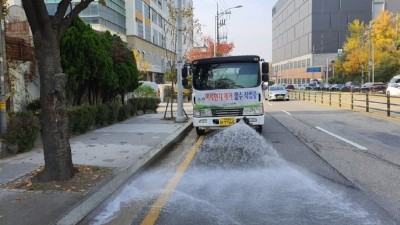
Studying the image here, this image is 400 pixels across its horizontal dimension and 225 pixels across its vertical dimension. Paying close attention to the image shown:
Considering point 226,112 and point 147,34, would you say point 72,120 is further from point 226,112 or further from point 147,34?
point 147,34

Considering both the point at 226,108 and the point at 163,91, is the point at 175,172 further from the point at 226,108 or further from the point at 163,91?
the point at 163,91

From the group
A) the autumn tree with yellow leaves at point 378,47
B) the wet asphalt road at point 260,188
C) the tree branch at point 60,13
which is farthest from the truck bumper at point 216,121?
the autumn tree with yellow leaves at point 378,47

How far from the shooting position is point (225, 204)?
18.8 ft

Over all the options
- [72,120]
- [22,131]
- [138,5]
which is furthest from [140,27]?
[22,131]

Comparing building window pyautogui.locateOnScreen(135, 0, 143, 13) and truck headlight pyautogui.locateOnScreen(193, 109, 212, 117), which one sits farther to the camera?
building window pyautogui.locateOnScreen(135, 0, 143, 13)

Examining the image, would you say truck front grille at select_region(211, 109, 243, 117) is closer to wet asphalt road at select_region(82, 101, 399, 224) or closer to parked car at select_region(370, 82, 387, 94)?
wet asphalt road at select_region(82, 101, 399, 224)

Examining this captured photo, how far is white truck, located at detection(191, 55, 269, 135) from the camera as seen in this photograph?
12812mm

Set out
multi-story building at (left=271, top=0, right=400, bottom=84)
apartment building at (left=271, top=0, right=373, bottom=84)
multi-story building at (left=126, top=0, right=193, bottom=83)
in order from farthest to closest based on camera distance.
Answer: apartment building at (left=271, top=0, right=373, bottom=84), multi-story building at (left=271, top=0, right=400, bottom=84), multi-story building at (left=126, top=0, right=193, bottom=83)

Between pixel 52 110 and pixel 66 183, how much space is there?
119 cm

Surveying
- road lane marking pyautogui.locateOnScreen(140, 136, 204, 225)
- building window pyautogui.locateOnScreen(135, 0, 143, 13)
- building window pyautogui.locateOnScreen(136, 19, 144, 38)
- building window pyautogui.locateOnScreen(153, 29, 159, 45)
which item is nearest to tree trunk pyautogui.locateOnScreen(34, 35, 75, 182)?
road lane marking pyautogui.locateOnScreen(140, 136, 204, 225)

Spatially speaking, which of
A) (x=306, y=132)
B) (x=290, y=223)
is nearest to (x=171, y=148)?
(x=306, y=132)

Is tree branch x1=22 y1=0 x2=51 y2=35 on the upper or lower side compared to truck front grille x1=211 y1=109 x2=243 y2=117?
upper

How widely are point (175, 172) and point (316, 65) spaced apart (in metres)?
106

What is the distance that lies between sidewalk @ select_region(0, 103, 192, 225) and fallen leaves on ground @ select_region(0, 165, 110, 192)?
0.62ft
